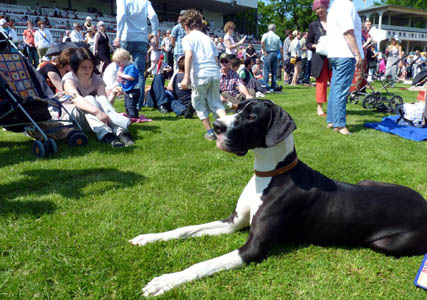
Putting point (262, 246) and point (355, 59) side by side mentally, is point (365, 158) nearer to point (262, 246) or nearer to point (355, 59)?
point (355, 59)

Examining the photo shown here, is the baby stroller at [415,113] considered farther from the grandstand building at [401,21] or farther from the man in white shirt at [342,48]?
the grandstand building at [401,21]

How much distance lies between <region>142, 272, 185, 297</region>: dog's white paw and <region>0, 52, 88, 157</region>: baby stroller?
3211 millimetres

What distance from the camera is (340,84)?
5883 mm

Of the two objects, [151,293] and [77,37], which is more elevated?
[77,37]

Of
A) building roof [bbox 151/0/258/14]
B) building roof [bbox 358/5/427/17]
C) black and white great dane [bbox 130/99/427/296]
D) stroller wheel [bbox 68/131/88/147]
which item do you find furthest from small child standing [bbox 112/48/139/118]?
building roof [bbox 358/5/427/17]

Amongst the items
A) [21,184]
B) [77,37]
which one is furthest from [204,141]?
[77,37]

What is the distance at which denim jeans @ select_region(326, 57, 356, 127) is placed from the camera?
5.78 m

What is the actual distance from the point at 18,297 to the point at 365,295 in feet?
7.33

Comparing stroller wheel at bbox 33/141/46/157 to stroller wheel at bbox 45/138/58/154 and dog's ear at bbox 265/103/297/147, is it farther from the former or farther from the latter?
dog's ear at bbox 265/103/297/147

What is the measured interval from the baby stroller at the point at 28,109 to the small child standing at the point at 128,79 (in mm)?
1566

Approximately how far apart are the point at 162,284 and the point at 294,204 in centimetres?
107

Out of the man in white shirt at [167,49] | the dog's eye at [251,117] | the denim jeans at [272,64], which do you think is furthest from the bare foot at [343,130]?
the man in white shirt at [167,49]

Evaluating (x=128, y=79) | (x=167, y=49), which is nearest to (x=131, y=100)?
(x=128, y=79)

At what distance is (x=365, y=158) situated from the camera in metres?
4.82
